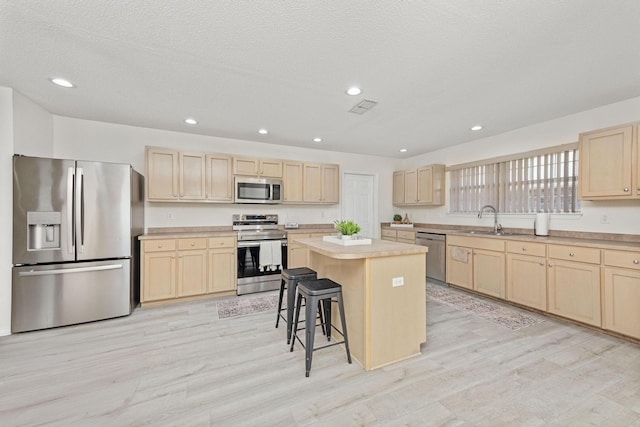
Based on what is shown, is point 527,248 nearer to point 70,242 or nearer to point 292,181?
point 292,181

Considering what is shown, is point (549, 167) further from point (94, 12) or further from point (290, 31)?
point (94, 12)

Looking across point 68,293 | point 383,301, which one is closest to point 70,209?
point 68,293

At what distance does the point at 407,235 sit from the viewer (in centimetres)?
506

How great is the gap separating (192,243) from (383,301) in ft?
9.12

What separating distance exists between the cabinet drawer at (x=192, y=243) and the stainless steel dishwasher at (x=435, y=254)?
363cm

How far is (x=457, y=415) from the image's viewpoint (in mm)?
1646

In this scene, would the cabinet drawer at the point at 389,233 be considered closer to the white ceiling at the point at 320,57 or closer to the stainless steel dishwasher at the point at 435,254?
the stainless steel dishwasher at the point at 435,254

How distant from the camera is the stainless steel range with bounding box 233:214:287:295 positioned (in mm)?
3982

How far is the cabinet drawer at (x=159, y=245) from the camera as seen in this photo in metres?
3.45

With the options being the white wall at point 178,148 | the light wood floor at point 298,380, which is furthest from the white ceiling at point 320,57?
the light wood floor at point 298,380

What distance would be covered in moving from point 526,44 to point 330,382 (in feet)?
9.42

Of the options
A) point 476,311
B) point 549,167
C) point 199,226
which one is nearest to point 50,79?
point 199,226

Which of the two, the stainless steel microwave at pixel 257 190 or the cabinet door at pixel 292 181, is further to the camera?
the cabinet door at pixel 292 181

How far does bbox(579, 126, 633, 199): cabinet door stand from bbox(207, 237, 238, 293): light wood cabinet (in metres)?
4.51
